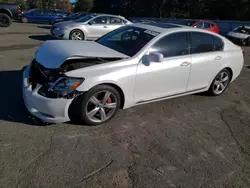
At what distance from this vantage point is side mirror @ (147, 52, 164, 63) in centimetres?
340

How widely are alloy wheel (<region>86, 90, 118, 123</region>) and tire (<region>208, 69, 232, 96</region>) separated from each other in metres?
2.46

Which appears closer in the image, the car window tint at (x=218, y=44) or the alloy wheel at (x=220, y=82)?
the car window tint at (x=218, y=44)

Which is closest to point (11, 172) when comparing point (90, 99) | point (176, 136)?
point (90, 99)

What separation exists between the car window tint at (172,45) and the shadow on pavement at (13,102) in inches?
90.7

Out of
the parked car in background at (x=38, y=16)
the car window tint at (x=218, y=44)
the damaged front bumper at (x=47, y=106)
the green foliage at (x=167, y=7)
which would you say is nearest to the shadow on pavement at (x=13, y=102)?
the damaged front bumper at (x=47, y=106)

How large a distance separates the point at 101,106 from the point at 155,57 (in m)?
1.12

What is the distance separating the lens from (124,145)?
120 inches

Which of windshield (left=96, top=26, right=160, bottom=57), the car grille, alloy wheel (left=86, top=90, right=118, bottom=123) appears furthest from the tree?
alloy wheel (left=86, top=90, right=118, bottom=123)

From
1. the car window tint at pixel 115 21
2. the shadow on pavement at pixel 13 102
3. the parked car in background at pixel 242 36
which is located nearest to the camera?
the shadow on pavement at pixel 13 102

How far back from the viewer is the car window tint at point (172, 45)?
380 centimetres

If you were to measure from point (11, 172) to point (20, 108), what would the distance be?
60.4 inches

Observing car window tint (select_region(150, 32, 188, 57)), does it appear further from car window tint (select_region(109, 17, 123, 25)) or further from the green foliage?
the green foliage

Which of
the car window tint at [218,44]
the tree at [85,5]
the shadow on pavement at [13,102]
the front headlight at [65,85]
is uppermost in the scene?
the tree at [85,5]

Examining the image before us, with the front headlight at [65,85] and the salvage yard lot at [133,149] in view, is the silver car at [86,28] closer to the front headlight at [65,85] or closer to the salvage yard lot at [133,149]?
the salvage yard lot at [133,149]
